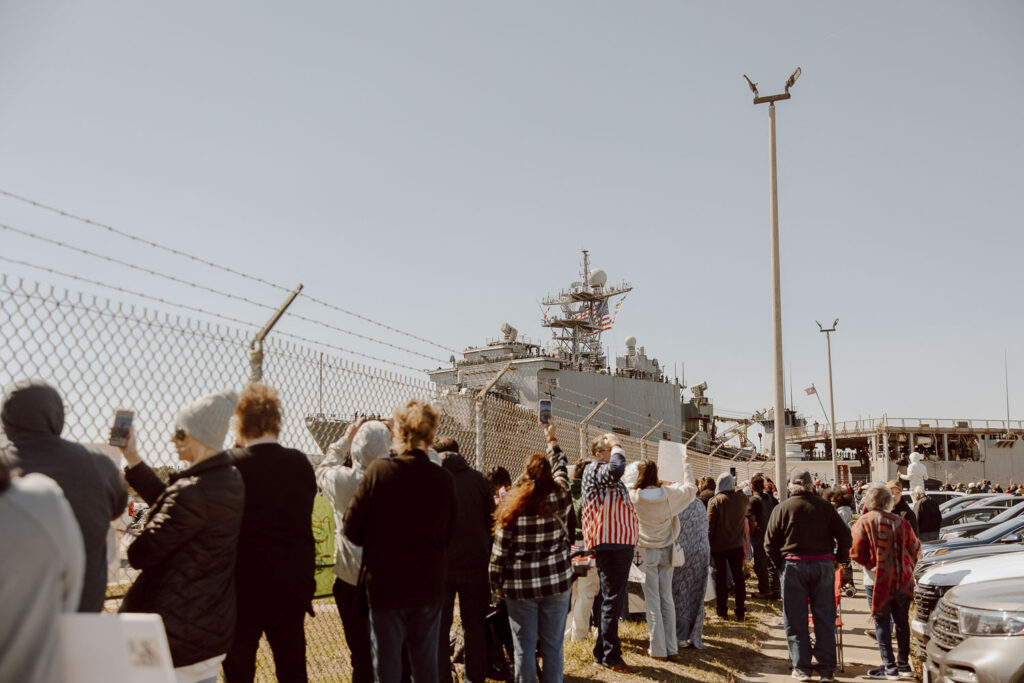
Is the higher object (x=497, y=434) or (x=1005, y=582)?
(x=497, y=434)

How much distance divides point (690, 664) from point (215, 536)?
5875 mm

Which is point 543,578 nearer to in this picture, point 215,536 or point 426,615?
point 426,615

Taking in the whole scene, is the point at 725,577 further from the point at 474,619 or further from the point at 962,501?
the point at 962,501

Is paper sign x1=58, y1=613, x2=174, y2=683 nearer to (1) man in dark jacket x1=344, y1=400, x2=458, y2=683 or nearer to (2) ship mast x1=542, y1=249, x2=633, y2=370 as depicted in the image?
(1) man in dark jacket x1=344, y1=400, x2=458, y2=683

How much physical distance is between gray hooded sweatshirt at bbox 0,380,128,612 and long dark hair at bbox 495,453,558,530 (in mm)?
2898

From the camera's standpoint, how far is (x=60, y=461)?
3.15 metres

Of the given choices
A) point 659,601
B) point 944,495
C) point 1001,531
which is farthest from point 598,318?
point 659,601

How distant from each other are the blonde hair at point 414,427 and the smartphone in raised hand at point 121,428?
4.59 ft

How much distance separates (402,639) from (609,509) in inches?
126

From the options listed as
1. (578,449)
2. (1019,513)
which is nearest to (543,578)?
(578,449)

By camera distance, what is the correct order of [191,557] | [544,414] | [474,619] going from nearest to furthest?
[191,557], [474,619], [544,414]

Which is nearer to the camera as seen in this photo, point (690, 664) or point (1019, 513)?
point (690, 664)

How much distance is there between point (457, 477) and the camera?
231 inches

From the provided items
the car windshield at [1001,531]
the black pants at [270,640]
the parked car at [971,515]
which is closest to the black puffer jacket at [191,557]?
the black pants at [270,640]
